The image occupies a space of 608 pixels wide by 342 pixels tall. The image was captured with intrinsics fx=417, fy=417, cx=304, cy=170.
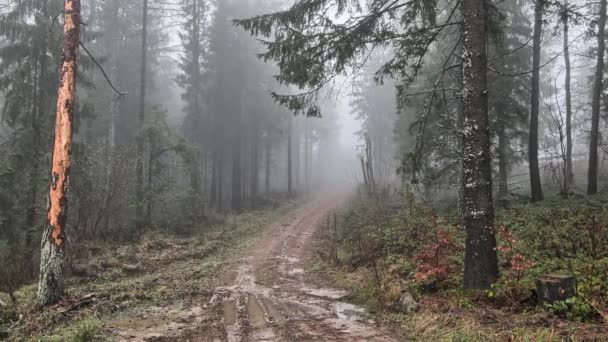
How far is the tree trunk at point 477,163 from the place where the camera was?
7.26 meters

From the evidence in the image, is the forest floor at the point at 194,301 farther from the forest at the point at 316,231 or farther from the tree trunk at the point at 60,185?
the tree trunk at the point at 60,185

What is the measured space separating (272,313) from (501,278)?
4.19 meters

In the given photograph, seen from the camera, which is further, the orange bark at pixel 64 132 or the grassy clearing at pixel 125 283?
the orange bark at pixel 64 132

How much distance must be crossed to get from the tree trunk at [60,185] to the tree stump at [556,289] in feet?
28.8

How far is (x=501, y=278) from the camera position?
7348 millimetres

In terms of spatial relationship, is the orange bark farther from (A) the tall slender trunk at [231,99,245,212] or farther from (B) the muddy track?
(A) the tall slender trunk at [231,99,245,212]

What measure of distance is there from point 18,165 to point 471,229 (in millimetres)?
Result: 16016

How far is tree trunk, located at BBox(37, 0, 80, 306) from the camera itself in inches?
328

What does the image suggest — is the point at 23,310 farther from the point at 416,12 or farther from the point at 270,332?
the point at 416,12

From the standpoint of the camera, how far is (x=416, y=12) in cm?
995

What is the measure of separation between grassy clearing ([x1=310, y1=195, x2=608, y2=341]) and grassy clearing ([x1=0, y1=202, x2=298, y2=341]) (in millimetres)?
3744

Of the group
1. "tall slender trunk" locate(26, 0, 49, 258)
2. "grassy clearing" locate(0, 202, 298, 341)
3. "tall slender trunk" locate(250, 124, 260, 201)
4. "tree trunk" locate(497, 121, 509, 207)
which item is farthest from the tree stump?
"tall slender trunk" locate(250, 124, 260, 201)

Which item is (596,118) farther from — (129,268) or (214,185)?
(214,185)

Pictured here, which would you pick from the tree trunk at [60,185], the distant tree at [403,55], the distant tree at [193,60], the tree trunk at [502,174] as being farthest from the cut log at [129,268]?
the distant tree at [193,60]
